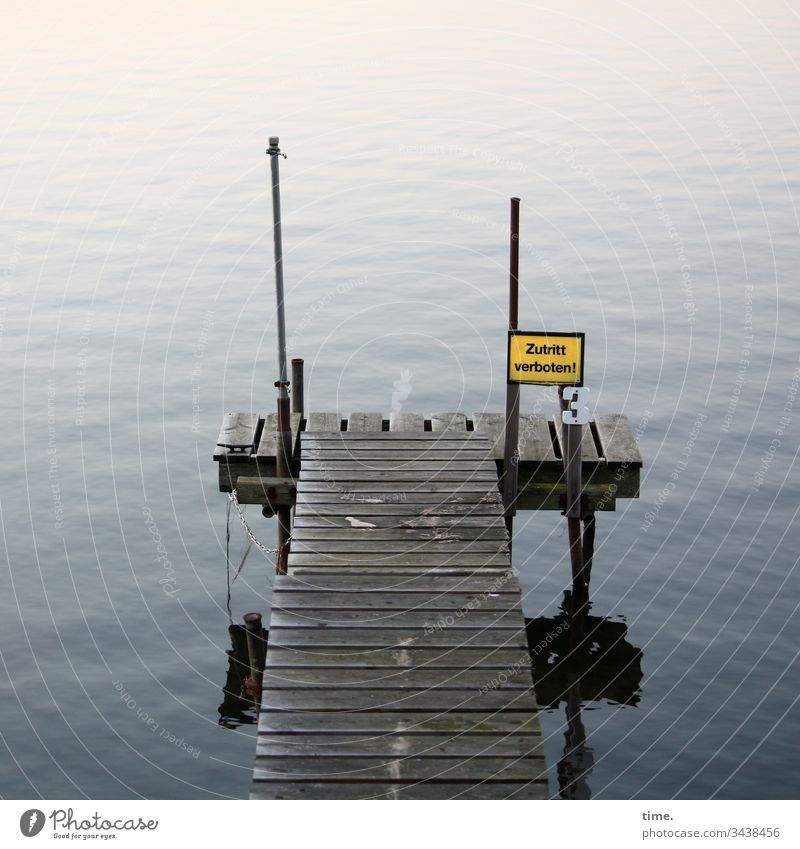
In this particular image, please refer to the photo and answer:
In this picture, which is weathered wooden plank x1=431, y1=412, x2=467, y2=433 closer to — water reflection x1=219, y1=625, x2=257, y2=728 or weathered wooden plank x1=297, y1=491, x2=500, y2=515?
weathered wooden plank x1=297, y1=491, x2=500, y2=515

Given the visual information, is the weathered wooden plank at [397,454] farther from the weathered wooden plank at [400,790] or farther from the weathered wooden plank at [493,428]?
the weathered wooden plank at [400,790]

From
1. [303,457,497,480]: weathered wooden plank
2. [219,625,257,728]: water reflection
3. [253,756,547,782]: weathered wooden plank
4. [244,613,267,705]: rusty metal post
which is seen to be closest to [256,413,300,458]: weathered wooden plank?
[303,457,497,480]: weathered wooden plank

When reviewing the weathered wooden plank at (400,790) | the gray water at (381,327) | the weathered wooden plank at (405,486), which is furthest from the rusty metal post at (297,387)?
the weathered wooden plank at (400,790)

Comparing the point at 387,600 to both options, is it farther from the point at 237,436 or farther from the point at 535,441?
the point at 237,436

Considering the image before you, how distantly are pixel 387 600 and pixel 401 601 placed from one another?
0.16 meters

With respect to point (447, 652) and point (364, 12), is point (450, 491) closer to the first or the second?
point (447, 652)

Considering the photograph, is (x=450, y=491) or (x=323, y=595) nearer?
(x=323, y=595)

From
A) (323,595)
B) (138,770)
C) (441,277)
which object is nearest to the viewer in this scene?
(323,595)

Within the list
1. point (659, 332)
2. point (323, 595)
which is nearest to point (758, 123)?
point (659, 332)

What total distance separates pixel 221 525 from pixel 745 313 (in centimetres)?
1548

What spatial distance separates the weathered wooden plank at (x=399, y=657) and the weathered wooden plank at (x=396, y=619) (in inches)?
18.3

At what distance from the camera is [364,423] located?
68.9ft

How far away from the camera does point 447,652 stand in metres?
15.0

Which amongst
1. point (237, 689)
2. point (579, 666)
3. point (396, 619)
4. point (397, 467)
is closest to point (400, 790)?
point (396, 619)
